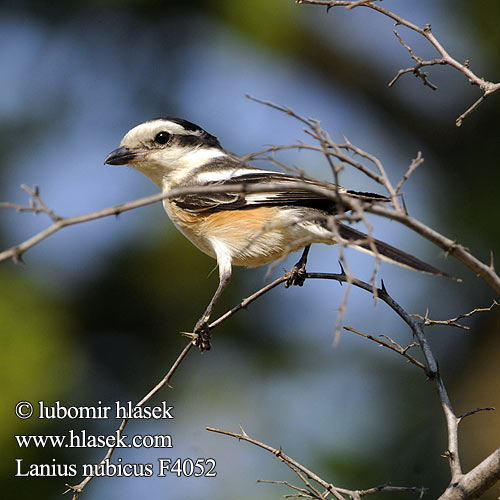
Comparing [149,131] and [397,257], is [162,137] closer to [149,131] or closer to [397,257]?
[149,131]

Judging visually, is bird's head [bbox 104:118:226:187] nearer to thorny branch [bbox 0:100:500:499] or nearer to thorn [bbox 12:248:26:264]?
thorny branch [bbox 0:100:500:499]

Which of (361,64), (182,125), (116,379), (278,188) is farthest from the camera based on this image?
(361,64)

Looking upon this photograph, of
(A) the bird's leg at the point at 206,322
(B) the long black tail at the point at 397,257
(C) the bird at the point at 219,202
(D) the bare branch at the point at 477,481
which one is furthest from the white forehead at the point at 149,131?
(D) the bare branch at the point at 477,481

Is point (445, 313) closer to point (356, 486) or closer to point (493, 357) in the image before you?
point (493, 357)

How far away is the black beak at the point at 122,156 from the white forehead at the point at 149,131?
0.16 feet

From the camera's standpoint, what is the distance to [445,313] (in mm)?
7855

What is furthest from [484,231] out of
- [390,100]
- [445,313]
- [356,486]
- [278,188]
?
[278,188]

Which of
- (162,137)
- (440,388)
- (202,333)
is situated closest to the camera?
Result: (440,388)

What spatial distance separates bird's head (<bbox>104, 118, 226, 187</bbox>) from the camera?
4.38 m

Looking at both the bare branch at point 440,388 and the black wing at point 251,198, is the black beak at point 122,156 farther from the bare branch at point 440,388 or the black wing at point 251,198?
the bare branch at point 440,388

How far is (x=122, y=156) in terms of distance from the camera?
171 inches

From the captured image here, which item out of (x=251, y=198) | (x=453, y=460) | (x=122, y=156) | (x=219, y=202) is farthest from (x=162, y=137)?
(x=453, y=460)

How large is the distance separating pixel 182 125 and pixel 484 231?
4.38m

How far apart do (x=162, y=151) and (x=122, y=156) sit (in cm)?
23
